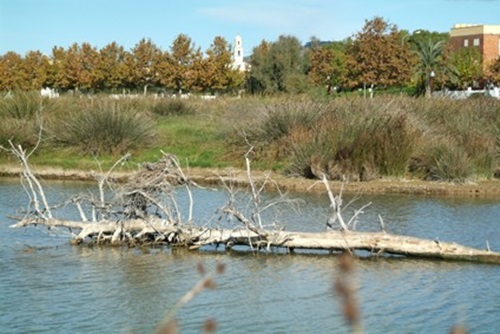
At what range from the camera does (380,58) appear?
64.4 m

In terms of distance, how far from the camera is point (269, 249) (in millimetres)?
14359

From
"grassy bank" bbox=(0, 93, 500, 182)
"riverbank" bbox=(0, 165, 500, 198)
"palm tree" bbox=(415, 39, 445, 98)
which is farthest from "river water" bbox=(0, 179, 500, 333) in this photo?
"palm tree" bbox=(415, 39, 445, 98)

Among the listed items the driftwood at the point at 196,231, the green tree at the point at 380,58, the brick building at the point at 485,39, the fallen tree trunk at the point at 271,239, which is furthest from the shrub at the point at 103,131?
the brick building at the point at 485,39

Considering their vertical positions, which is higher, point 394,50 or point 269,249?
point 394,50

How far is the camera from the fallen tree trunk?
13.5 metres

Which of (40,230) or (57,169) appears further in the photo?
(57,169)

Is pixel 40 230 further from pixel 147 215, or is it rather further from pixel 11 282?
A: pixel 11 282

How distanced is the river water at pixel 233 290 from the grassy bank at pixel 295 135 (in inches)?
369

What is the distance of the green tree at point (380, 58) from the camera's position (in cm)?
6406

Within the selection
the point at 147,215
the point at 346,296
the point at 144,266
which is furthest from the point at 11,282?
the point at 346,296

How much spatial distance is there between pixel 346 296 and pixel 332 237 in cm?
1174

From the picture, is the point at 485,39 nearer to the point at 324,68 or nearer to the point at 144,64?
the point at 324,68

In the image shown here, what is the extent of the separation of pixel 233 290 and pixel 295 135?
640 inches

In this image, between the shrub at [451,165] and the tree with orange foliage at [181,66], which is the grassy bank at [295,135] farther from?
the tree with orange foliage at [181,66]
